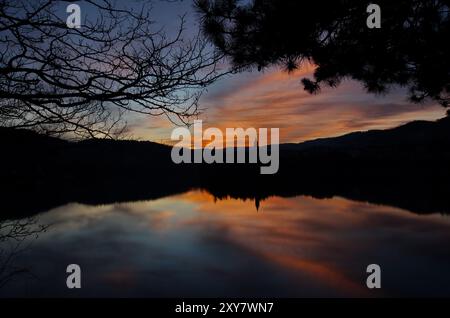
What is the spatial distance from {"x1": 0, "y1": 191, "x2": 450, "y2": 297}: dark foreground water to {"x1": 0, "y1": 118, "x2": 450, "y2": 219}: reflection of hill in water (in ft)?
4.65

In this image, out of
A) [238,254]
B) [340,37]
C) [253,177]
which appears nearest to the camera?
[340,37]

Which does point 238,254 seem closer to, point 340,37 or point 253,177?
point 340,37

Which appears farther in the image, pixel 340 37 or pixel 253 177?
pixel 253 177

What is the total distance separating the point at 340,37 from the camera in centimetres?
447

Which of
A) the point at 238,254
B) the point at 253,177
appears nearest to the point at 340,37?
the point at 238,254

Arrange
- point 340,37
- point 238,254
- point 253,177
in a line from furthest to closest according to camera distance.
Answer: point 253,177 < point 238,254 < point 340,37

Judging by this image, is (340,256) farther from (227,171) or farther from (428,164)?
(428,164)

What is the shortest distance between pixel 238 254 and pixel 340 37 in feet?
31.7

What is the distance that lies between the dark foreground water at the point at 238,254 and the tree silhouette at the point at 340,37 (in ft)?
12.0

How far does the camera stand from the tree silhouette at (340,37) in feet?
13.5

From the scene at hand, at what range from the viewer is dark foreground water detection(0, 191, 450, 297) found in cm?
848

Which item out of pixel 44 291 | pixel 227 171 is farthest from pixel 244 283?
pixel 227 171

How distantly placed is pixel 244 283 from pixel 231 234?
7228 mm

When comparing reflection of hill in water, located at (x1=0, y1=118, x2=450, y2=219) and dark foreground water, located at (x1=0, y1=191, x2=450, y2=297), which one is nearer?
reflection of hill in water, located at (x1=0, y1=118, x2=450, y2=219)
